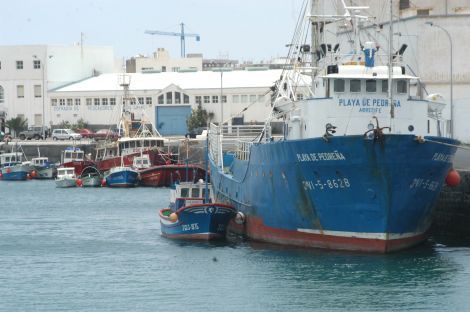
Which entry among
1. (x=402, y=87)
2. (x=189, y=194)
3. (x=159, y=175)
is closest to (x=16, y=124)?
(x=159, y=175)

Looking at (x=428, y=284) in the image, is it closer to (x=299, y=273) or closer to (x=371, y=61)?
(x=299, y=273)

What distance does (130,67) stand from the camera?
159m

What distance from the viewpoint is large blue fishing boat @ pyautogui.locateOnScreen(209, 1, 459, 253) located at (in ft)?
129

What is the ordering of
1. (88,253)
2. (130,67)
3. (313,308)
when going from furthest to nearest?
(130,67), (88,253), (313,308)

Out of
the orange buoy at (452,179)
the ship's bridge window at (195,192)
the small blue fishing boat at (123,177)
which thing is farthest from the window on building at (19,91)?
the orange buoy at (452,179)

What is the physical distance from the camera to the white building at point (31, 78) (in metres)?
132

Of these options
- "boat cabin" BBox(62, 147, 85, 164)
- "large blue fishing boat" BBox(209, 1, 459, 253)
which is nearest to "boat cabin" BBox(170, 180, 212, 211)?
"large blue fishing boat" BBox(209, 1, 459, 253)

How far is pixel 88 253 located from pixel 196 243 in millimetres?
3970

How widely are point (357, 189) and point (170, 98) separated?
84741mm

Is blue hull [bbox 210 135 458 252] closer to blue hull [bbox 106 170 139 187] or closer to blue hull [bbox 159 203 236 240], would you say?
blue hull [bbox 159 203 236 240]

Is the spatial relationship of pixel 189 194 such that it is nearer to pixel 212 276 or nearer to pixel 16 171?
pixel 212 276

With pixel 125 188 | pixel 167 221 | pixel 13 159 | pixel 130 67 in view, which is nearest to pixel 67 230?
pixel 167 221

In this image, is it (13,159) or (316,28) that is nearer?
(316,28)

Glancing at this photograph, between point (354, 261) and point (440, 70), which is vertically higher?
point (440, 70)
